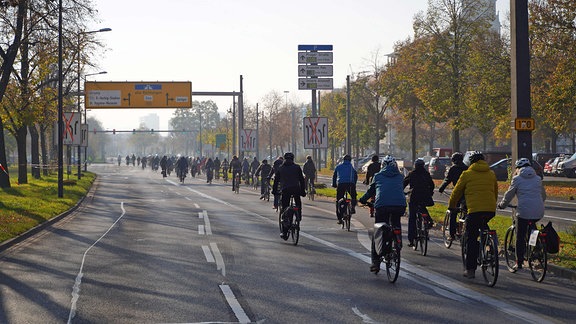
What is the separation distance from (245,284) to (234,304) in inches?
61.8

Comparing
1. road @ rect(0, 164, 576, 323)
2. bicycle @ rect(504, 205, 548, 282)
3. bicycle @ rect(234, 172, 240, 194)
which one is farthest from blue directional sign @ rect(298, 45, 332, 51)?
bicycle @ rect(504, 205, 548, 282)

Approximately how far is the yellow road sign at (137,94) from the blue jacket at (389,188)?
4027 cm

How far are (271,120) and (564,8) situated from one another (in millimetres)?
67013

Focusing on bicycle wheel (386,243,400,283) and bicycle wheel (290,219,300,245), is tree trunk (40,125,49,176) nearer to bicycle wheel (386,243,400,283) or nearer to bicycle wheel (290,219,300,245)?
bicycle wheel (290,219,300,245)

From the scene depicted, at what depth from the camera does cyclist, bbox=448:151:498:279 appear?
10.9 metres

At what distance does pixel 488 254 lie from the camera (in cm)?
1080

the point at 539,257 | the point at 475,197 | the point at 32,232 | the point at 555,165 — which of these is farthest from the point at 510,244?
the point at 555,165

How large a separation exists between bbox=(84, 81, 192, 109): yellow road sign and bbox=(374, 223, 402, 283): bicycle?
134 ft

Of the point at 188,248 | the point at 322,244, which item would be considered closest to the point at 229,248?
the point at 188,248

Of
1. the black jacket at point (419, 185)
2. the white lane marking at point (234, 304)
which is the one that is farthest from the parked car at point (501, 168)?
the white lane marking at point (234, 304)

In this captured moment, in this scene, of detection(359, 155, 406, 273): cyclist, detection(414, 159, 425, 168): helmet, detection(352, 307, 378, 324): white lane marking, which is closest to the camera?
detection(352, 307, 378, 324): white lane marking

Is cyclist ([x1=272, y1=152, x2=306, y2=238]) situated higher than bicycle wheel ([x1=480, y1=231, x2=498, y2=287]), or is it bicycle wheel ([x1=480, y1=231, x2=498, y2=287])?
cyclist ([x1=272, y1=152, x2=306, y2=238])

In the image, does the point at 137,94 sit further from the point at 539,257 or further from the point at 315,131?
the point at 539,257

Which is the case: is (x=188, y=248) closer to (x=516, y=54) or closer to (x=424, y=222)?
(x=424, y=222)
